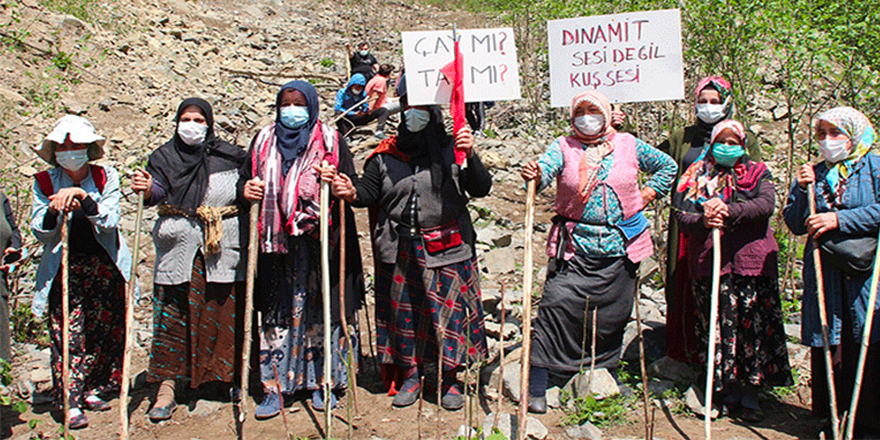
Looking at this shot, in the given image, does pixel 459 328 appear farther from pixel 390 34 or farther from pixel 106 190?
pixel 390 34

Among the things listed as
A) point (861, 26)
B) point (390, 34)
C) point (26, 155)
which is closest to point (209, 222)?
point (861, 26)

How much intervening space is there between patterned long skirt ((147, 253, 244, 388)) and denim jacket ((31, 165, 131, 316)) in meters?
0.35

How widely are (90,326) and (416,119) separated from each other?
6.98 feet

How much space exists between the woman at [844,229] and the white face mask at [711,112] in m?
0.52

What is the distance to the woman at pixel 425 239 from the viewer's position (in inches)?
144

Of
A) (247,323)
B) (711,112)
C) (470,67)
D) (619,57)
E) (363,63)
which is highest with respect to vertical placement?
(363,63)

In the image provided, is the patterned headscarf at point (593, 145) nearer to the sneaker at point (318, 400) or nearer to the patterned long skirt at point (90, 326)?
the sneaker at point (318, 400)

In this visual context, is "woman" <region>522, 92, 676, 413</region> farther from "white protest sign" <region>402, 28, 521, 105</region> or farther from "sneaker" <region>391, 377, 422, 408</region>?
"sneaker" <region>391, 377, 422, 408</region>

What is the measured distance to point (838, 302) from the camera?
3.22 m

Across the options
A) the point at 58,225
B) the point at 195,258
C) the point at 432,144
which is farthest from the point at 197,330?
the point at 432,144

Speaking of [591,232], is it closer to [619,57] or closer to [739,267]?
[739,267]

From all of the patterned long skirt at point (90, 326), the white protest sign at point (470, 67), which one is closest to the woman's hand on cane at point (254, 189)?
Answer: the white protest sign at point (470, 67)

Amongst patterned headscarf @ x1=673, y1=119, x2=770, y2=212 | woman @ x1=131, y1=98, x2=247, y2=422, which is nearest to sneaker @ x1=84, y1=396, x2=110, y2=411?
woman @ x1=131, y1=98, x2=247, y2=422

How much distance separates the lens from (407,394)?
386 centimetres
